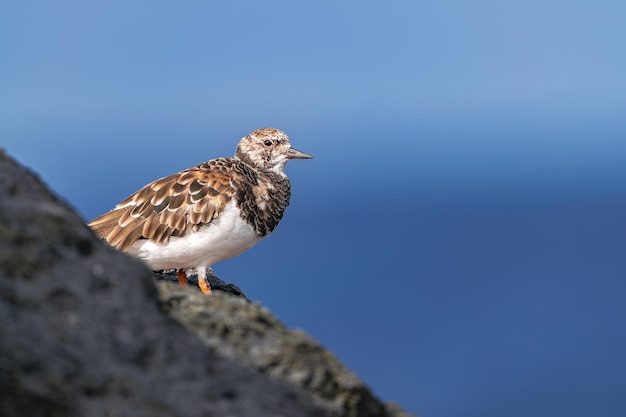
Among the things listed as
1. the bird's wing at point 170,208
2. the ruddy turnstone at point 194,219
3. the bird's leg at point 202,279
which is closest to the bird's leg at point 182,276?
the ruddy turnstone at point 194,219

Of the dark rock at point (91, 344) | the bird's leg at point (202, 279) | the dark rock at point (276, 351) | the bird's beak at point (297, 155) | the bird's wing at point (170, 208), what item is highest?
the bird's beak at point (297, 155)

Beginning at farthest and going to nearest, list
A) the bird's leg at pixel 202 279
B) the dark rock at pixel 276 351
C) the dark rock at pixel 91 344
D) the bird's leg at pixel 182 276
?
the bird's leg at pixel 182 276, the bird's leg at pixel 202 279, the dark rock at pixel 276 351, the dark rock at pixel 91 344

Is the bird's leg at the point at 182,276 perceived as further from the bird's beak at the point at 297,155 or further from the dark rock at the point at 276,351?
the dark rock at the point at 276,351

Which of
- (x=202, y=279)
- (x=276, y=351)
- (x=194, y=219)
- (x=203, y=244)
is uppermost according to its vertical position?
(x=194, y=219)

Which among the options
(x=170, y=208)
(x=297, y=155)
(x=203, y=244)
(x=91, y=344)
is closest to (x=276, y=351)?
(x=91, y=344)

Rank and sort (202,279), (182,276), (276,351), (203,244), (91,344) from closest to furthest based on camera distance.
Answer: (91,344)
(276,351)
(203,244)
(202,279)
(182,276)

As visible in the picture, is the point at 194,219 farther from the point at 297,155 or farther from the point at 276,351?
the point at 276,351
